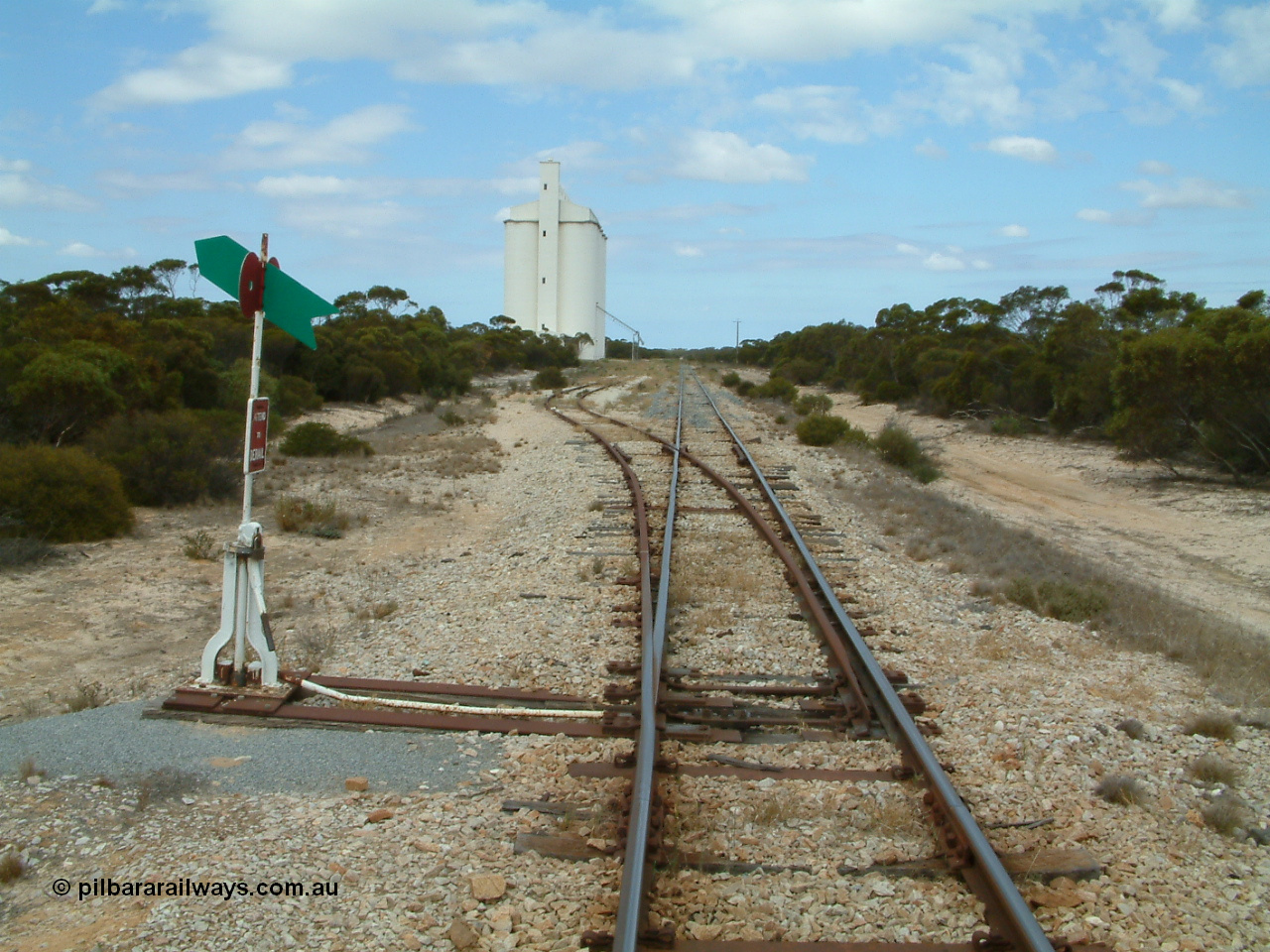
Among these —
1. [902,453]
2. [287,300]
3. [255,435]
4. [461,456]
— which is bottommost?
[461,456]

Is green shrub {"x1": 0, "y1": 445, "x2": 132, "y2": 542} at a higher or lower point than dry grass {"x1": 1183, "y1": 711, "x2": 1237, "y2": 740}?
higher

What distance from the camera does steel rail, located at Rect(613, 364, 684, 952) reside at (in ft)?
11.7

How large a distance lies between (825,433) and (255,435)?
19.2 meters

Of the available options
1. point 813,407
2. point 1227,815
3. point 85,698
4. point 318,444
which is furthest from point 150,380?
point 813,407

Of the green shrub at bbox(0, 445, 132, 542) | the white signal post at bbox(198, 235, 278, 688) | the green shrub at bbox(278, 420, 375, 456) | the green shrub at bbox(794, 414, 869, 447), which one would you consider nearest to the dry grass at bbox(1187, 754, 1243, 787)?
the white signal post at bbox(198, 235, 278, 688)

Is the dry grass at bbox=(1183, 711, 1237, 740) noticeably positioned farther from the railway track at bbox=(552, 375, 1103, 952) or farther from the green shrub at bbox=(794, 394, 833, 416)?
the green shrub at bbox=(794, 394, 833, 416)

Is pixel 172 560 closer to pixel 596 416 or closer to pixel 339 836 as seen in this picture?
pixel 339 836

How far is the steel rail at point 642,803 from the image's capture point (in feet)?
11.7

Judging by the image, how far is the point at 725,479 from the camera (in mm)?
15133

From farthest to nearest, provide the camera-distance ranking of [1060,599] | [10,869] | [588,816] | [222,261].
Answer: [1060,599], [222,261], [588,816], [10,869]

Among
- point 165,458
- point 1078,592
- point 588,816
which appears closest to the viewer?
point 588,816

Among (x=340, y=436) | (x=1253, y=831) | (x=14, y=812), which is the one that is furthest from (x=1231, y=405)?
(x=14, y=812)

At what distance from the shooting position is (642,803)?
4.36 m

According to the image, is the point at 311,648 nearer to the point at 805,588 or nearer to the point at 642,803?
the point at 642,803
